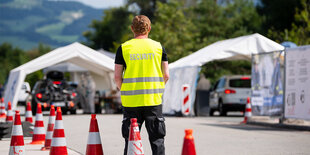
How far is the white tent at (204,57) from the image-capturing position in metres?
21.0

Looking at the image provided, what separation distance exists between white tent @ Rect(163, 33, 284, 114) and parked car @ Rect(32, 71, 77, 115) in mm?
4103

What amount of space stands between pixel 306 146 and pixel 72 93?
50.1 ft

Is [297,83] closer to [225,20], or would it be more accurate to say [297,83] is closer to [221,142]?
[221,142]

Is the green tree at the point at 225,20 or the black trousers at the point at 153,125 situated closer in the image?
the black trousers at the point at 153,125

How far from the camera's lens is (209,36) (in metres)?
Result: 52.5

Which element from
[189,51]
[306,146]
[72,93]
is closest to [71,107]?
[72,93]

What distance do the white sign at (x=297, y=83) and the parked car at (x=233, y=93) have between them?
738cm

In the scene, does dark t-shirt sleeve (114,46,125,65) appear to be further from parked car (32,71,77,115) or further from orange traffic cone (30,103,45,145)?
parked car (32,71,77,115)

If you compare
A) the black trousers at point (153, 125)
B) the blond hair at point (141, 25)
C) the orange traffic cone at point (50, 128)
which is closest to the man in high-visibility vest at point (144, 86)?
the black trousers at point (153, 125)

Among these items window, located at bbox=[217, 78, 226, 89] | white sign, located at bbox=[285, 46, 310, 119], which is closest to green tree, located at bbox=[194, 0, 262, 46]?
window, located at bbox=[217, 78, 226, 89]

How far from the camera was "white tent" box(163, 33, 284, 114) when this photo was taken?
21031 mm

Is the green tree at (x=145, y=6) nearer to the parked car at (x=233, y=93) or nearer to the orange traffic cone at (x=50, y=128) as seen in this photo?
the parked car at (x=233, y=93)

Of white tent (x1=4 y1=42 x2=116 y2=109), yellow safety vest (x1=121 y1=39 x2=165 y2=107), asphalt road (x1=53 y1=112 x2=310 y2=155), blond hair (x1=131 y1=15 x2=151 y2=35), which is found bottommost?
asphalt road (x1=53 y1=112 x2=310 y2=155)

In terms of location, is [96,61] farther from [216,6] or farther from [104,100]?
[216,6]
